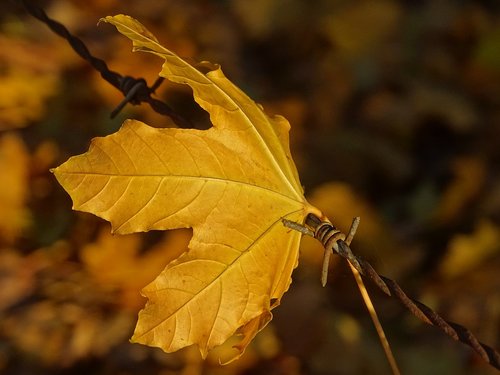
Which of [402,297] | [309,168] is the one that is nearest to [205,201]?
[402,297]

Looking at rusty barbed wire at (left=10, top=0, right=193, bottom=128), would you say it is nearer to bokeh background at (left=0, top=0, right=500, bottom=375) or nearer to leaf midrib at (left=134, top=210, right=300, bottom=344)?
leaf midrib at (left=134, top=210, right=300, bottom=344)

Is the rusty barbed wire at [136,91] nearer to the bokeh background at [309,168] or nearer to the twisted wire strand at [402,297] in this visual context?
the twisted wire strand at [402,297]

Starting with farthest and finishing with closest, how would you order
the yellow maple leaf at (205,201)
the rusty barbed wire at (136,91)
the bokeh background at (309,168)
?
the bokeh background at (309,168), the rusty barbed wire at (136,91), the yellow maple leaf at (205,201)

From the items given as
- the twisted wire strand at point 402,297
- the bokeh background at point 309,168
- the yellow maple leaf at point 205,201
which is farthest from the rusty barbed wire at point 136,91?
the bokeh background at point 309,168

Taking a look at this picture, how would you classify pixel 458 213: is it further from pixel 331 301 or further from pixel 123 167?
pixel 123 167

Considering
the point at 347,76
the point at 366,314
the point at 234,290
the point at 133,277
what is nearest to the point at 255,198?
the point at 234,290

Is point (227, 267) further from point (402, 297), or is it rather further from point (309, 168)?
point (309, 168)

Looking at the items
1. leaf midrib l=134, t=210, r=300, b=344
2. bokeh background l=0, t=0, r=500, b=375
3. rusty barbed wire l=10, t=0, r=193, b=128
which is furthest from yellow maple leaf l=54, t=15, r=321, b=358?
bokeh background l=0, t=0, r=500, b=375
